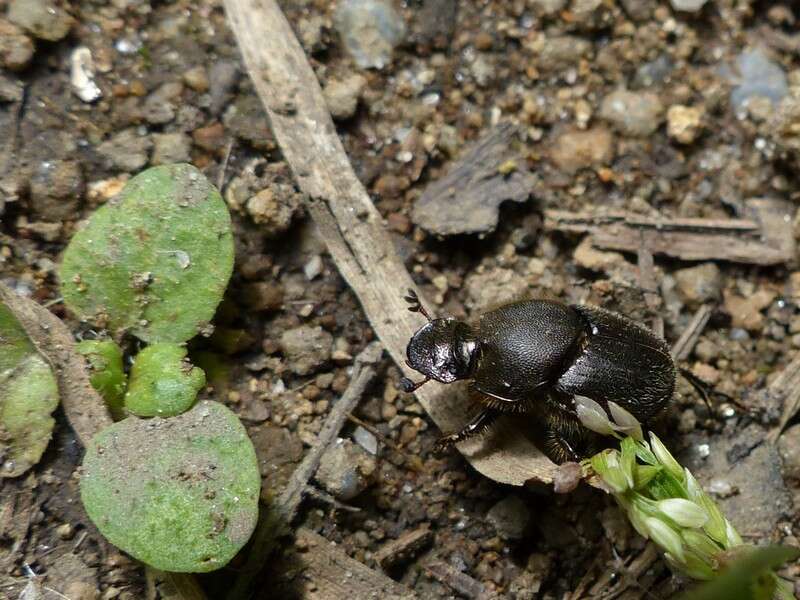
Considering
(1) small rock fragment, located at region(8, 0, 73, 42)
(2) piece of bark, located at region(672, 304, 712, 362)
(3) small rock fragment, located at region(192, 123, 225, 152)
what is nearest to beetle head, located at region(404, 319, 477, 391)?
(2) piece of bark, located at region(672, 304, 712, 362)

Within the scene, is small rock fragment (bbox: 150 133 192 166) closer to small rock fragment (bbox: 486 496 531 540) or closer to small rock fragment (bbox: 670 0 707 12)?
small rock fragment (bbox: 486 496 531 540)

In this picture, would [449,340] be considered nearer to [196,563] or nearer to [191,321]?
[191,321]

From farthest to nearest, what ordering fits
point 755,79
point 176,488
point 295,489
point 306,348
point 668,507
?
1. point 755,79
2. point 306,348
3. point 295,489
4. point 176,488
5. point 668,507

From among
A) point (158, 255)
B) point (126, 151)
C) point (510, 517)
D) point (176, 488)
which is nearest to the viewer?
point (176, 488)

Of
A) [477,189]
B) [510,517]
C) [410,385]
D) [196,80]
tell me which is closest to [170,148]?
[196,80]

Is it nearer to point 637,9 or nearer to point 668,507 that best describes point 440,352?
point 668,507

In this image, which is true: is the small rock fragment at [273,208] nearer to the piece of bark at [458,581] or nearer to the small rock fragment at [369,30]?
the small rock fragment at [369,30]

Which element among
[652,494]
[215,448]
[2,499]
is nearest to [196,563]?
[215,448]
